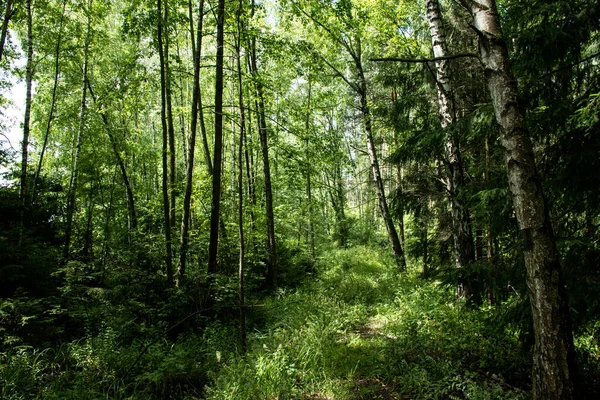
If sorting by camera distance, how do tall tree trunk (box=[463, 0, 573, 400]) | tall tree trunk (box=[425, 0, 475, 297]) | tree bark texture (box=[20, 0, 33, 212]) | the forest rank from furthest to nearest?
tree bark texture (box=[20, 0, 33, 212]) < tall tree trunk (box=[425, 0, 475, 297]) < the forest < tall tree trunk (box=[463, 0, 573, 400])

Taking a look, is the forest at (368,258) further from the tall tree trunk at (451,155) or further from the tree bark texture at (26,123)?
the tree bark texture at (26,123)

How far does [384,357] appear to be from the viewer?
4.41m

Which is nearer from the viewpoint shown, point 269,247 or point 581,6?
point 581,6

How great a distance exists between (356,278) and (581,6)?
7.83m

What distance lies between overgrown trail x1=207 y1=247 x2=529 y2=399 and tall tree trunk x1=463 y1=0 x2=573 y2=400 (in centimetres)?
97

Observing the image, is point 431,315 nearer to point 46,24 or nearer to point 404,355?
point 404,355

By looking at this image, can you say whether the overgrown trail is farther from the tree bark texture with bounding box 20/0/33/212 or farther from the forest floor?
the tree bark texture with bounding box 20/0/33/212

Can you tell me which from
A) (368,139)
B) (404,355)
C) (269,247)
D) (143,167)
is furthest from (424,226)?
(143,167)

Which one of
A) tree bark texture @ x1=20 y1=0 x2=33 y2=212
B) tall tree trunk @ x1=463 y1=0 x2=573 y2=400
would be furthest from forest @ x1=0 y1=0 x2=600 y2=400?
tree bark texture @ x1=20 y1=0 x2=33 y2=212

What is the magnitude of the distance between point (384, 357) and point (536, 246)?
9.23 feet

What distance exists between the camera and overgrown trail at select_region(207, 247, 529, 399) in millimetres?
3619

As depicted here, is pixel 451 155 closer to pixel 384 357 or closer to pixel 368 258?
pixel 384 357

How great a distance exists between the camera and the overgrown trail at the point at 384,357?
3619 mm

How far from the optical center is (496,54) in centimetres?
250
